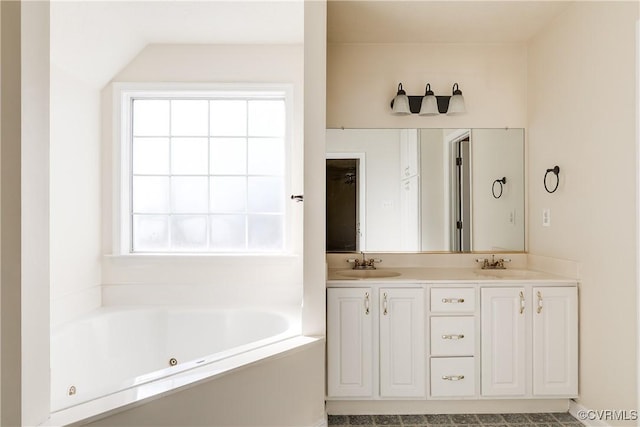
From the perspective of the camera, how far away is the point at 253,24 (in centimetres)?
301

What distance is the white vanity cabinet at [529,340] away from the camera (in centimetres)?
268

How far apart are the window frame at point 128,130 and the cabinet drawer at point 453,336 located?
1.15 m

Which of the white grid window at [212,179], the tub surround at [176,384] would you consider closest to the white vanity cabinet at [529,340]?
the tub surround at [176,384]

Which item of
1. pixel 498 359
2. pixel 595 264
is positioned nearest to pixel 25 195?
pixel 498 359

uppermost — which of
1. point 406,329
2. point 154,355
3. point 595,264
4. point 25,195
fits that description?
point 25,195

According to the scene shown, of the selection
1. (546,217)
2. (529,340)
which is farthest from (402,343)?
(546,217)

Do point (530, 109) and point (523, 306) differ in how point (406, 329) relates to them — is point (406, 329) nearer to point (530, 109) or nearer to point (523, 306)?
point (523, 306)

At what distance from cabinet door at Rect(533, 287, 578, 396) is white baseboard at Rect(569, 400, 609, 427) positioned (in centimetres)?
8

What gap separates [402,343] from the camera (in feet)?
8.76

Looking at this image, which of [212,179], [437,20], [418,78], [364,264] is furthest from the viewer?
[212,179]

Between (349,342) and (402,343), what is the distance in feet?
1.01

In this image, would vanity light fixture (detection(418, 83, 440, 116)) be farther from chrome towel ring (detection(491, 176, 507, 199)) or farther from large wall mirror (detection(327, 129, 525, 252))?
chrome towel ring (detection(491, 176, 507, 199))

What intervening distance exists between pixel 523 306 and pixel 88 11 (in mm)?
3009

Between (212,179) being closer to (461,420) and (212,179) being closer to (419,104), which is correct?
(419,104)
